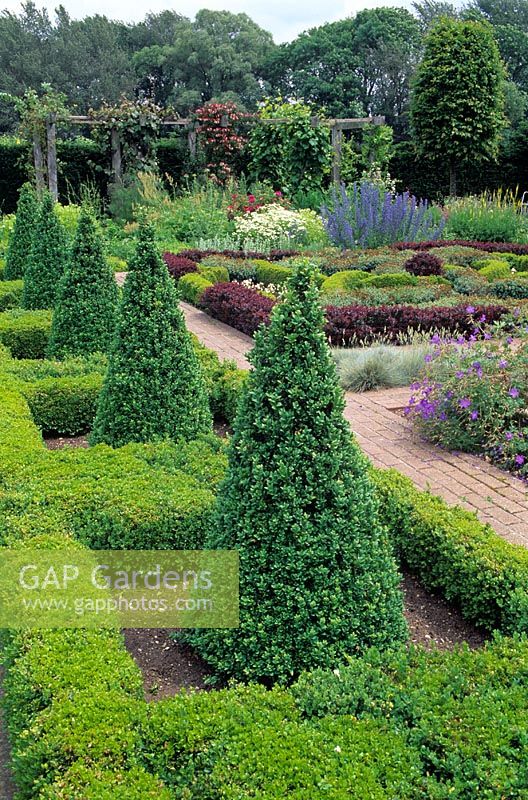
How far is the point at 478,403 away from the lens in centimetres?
494

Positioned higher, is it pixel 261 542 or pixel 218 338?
pixel 261 542

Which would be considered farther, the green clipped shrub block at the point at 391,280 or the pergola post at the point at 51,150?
the pergola post at the point at 51,150

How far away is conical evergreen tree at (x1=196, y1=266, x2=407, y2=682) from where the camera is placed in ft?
8.42

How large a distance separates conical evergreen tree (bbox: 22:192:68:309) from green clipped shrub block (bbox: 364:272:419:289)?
13.4ft

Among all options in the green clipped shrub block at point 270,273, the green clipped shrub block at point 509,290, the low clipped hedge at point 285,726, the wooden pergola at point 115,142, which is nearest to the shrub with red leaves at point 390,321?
the green clipped shrub block at point 509,290

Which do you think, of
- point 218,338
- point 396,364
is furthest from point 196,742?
point 218,338

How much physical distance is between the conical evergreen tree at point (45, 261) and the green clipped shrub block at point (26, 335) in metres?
0.67

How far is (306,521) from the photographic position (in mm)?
2559

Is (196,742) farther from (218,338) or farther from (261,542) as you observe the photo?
(218,338)

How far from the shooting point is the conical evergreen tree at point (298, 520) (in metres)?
2.57

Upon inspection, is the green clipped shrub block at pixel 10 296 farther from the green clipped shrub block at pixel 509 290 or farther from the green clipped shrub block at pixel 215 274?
the green clipped shrub block at pixel 509 290

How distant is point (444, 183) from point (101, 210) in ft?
34.0

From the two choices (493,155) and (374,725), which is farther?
(493,155)

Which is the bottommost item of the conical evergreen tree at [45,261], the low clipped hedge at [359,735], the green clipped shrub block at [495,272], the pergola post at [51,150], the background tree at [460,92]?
the low clipped hedge at [359,735]
